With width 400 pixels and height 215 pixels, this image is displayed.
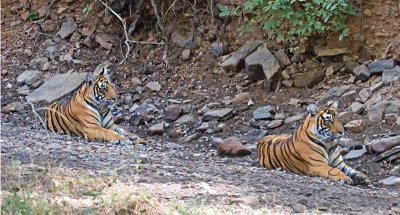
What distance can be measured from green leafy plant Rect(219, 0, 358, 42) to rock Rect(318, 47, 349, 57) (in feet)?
0.84

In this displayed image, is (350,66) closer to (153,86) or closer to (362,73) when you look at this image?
(362,73)

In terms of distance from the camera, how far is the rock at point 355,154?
874cm

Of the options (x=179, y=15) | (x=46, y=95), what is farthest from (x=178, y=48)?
(x=46, y=95)

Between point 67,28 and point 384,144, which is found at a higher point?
point 67,28

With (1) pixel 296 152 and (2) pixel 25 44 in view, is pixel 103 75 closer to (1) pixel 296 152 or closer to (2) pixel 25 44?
(1) pixel 296 152

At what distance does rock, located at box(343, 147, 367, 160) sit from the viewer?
28.7 ft

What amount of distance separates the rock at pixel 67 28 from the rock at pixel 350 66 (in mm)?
4968

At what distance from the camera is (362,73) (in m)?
10.3

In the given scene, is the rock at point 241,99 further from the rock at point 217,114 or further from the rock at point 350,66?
the rock at point 350,66

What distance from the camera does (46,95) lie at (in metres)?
12.4

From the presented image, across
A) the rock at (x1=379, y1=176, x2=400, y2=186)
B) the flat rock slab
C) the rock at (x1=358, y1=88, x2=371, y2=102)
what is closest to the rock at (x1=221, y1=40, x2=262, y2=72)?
the rock at (x1=358, y1=88, x2=371, y2=102)

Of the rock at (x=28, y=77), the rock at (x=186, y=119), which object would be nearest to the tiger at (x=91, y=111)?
the rock at (x=186, y=119)

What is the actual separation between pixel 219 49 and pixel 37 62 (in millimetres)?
3210

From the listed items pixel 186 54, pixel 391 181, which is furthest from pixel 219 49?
pixel 391 181
